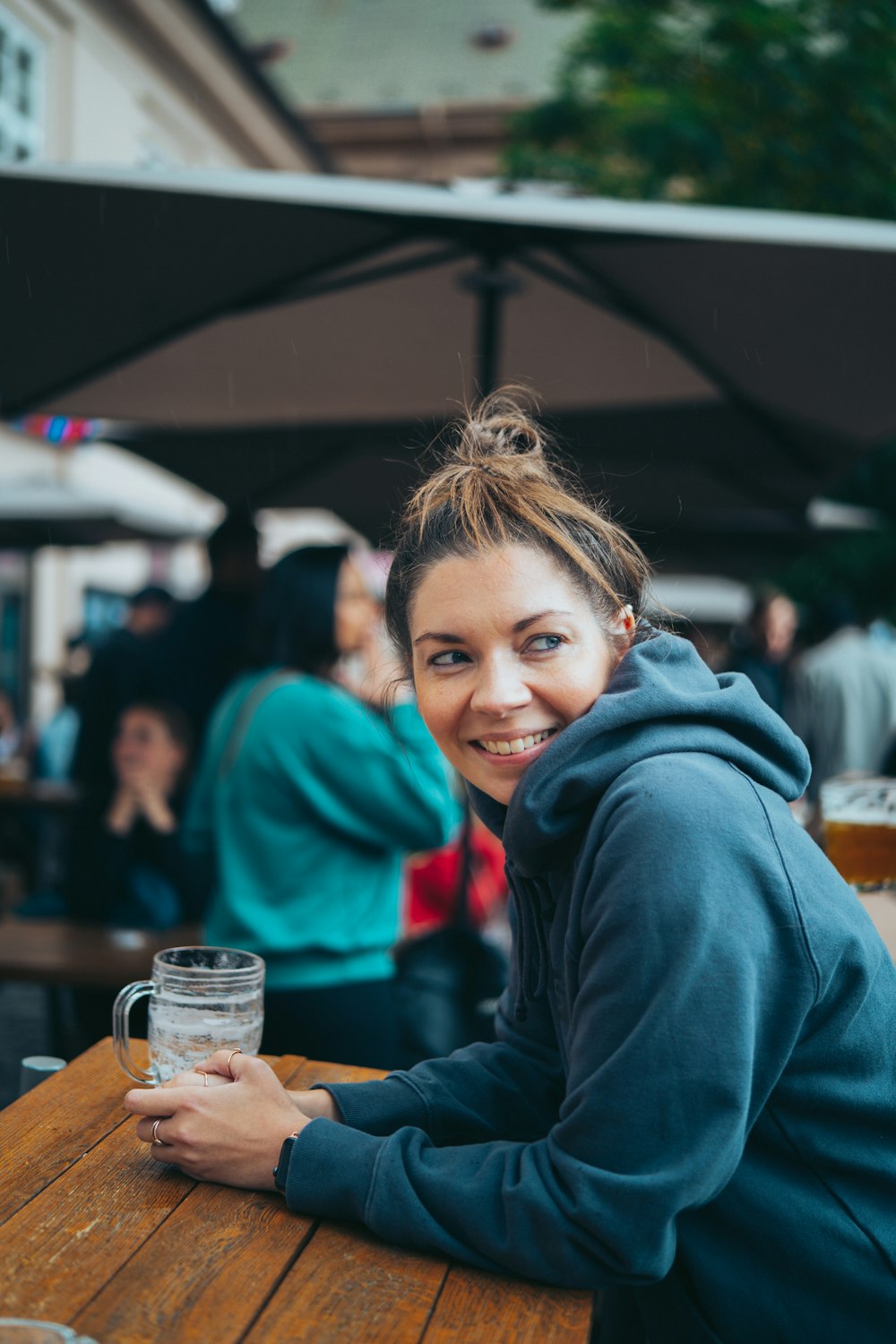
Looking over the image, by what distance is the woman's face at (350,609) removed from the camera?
109 inches

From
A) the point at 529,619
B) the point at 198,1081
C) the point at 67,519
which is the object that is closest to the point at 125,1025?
the point at 198,1081

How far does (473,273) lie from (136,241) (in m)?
0.91

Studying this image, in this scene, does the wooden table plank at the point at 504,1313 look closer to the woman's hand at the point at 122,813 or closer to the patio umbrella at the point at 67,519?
the woman's hand at the point at 122,813

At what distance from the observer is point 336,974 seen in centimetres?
261

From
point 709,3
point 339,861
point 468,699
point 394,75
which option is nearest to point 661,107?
point 709,3

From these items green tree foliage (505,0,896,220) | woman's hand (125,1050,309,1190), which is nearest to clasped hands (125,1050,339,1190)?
woman's hand (125,1050,309,1190)

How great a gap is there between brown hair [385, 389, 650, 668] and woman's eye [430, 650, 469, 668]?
10 cm

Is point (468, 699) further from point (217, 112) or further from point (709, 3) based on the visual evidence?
point (217, 112)

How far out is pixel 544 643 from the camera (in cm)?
134

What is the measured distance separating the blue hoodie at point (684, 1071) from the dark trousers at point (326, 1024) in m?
1.21

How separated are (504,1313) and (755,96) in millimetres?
10210

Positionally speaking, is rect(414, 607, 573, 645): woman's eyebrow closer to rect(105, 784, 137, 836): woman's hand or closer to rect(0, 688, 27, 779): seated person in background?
rect(105, 784, 137, 836): woman's hand

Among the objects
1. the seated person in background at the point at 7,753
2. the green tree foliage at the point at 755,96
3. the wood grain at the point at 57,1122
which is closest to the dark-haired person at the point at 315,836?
the wood grain at the point at 57,1122

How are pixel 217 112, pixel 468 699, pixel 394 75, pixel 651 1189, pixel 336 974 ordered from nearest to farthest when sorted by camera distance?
pixel 651 1189 → pixel 468 699 → pixel 336 974 → pixel 217 112 → pixel 394 75
